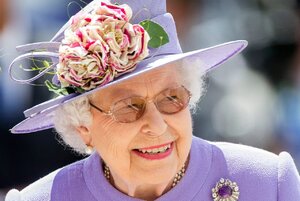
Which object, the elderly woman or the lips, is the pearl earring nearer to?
the elderly woman

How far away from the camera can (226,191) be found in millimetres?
3336

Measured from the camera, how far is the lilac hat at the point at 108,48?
3.09m

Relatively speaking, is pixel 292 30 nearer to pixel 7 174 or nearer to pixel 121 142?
pixel 7 174

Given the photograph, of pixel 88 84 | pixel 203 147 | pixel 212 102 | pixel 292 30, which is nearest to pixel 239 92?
pixel 212 102

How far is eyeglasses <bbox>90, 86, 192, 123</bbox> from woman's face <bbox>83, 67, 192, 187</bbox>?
15 mm

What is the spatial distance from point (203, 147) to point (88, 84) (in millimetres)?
622

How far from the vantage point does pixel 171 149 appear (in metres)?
3.19

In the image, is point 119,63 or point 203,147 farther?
point 203,147

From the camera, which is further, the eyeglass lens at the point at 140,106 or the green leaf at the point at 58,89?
the green leaf at the point at 58,89

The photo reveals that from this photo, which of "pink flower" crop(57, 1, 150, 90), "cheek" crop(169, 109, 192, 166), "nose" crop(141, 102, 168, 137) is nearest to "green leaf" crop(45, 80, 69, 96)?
"pink flower" crop(57, 1, 150, 90)

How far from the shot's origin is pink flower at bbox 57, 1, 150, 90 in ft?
10.1

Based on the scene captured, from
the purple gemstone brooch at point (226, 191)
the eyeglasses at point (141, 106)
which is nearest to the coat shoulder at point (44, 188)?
the eyeglasses at point (141, 106)

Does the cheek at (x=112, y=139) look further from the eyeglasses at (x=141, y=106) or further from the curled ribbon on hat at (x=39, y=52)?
the curled ribbon on hat at (x=39, y=52)

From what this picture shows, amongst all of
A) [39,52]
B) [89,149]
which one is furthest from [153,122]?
[39,52]
